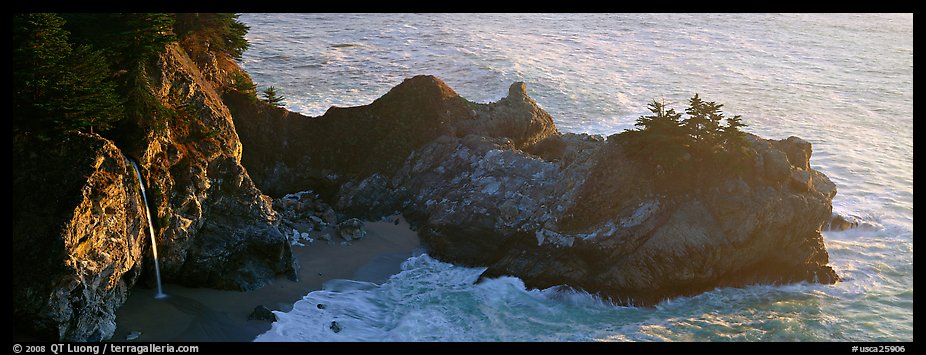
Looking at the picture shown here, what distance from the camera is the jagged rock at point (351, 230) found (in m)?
25.3

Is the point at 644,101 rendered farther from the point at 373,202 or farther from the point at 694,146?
the point at 373,202

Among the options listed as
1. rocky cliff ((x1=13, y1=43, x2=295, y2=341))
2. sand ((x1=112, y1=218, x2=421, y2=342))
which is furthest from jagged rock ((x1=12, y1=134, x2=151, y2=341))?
sand ((x1=112, y1=218, x2=421, y2=342))

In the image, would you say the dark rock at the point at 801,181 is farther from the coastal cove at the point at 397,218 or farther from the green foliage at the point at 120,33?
the green foliage at the point at 120,33

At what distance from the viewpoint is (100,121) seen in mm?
18250

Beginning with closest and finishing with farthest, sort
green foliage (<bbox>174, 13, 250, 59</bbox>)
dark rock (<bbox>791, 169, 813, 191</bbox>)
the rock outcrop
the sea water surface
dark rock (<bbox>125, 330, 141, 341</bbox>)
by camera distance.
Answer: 1. dark rock (<bbox>125, 330, 141, 341</bbox>)
2. the rock outcrop
3. the sea water surface
4. dark rock (<bbox>791, 169, 813, 191</bbox>)
5. green foliage (<bbox>174, 13, 250, 59</bbox>)

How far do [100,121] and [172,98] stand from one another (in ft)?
11.8

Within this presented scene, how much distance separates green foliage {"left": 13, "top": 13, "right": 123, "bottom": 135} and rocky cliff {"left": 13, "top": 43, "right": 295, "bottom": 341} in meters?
0.50

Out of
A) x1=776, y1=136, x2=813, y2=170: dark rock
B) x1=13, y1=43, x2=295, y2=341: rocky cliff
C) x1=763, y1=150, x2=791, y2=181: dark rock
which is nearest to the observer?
x1=13, y1=43, x2=295, y2=341: rocky cliff

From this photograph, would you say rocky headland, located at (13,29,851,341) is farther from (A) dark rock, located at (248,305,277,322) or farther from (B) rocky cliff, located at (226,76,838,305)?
(A) dark rock, located at (248,305,277,322)

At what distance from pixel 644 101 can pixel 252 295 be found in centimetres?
2965

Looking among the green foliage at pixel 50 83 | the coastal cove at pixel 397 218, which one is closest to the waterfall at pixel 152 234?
the coastal cove at pixel 397 218

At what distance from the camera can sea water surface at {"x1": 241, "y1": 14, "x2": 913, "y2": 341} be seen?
2111 centimetres
